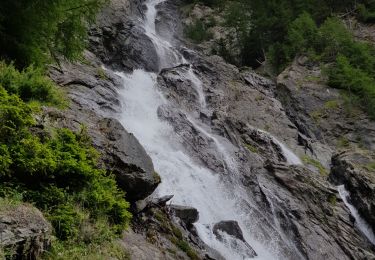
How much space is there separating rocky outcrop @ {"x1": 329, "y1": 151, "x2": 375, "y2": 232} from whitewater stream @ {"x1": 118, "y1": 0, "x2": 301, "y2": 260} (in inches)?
110

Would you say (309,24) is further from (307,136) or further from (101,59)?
(101,59)

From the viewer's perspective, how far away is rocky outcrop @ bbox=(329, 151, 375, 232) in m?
24.4

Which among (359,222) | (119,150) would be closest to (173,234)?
(119,150)

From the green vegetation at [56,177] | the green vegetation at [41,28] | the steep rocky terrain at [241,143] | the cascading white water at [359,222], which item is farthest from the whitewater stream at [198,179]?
the green vegetation at [41,28]

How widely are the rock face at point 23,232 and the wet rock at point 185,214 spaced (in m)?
6.91

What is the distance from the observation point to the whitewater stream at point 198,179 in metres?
16.3

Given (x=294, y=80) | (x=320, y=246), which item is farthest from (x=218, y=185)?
(x=294, y=80)

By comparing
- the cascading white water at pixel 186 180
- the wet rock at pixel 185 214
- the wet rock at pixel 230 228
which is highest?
the wet rock at pixel 185 214

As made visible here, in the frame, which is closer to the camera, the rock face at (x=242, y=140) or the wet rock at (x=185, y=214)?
the rock face at (x=242, y=140)

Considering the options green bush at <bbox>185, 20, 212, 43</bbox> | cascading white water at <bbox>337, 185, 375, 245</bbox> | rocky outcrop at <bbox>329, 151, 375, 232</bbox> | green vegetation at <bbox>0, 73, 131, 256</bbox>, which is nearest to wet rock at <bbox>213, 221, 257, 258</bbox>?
green vegetation at <bbox>0, 73, 131, 256</bbox>

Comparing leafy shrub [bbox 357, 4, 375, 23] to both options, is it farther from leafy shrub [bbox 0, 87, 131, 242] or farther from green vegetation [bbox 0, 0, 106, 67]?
leafy shrub [bbox 0, 87, 131, 242]

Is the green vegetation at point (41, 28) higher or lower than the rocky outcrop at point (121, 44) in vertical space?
higher

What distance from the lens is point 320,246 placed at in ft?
62.4

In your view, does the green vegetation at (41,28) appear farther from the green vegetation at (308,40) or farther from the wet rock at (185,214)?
the green vegetation at (308,40)
